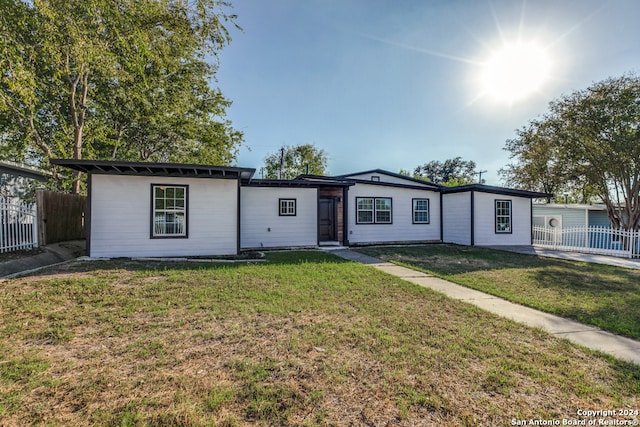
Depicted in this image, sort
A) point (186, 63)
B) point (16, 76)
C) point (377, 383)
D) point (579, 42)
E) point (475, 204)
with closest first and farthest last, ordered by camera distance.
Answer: point (377, 383) < point (16, 76) < point (579, 42) < point (475, 204) < point (186, 63)

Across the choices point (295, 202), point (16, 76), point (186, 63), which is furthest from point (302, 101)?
point (16, 76)

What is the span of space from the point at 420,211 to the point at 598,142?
833cm

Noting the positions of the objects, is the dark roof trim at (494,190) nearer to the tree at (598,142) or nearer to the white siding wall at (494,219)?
the white siding wall at (494,219)

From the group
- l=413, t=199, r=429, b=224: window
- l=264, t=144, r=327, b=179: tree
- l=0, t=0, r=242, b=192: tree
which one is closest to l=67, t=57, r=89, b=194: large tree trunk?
l=0, t=0, r=242, b=192: tree

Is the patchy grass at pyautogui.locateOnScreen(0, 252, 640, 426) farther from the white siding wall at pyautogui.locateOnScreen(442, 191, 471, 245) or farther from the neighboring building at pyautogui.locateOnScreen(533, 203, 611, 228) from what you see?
the neighboring building at pyautogui.locateOnScreen(533, 203, 611, 228)

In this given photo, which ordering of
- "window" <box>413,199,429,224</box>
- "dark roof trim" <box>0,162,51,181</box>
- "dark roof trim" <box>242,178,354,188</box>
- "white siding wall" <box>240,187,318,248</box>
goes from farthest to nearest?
"window" <box>413,199,429,224</box>, "dark roof trim" <box>0,162,51,181</box>, "white siding wall" <box>240,187,318,248</box>, "dark roof trim" <box>242,178,354,188</box>

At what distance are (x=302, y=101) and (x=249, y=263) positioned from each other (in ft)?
45.1

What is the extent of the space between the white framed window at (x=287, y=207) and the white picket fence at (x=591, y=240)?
39.3ft

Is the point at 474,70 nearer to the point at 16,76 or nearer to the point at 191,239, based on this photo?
the point at 191,239

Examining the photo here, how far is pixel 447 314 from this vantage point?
4180mm

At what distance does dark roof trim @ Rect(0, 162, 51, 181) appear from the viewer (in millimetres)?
13008

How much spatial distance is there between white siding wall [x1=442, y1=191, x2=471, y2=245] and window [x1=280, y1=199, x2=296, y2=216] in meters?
8.21

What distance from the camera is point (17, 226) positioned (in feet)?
25.7

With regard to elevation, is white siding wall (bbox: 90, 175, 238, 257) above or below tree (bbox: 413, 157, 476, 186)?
below
